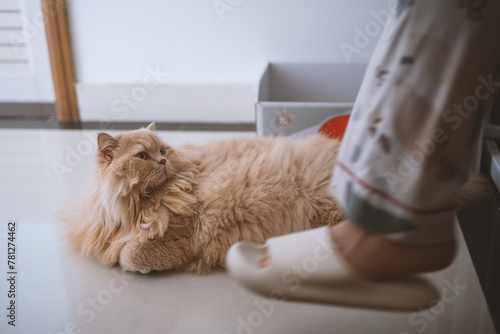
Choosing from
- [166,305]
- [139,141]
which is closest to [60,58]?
[139,141]

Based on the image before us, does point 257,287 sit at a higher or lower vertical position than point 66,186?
higher

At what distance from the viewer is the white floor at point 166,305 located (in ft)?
3.06

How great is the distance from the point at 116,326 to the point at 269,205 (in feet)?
1.54

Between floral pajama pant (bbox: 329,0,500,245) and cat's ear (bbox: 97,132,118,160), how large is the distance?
66cm

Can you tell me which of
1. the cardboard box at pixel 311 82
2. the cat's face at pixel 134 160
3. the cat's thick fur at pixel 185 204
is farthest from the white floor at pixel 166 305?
the cardboard box at pixel 311 82

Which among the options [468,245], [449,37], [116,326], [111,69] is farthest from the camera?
[111,69]

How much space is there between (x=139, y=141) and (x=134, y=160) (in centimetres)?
7

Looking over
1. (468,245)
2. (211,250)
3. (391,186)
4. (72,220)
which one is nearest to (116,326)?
(211,250)

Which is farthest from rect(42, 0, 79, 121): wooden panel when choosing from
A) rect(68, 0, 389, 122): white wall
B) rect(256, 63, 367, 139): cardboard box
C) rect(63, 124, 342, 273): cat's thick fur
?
rect(63, 124, 342, 273): cat's thick fur

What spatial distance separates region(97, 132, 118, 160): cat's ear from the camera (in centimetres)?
105

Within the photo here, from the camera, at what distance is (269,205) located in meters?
1.11

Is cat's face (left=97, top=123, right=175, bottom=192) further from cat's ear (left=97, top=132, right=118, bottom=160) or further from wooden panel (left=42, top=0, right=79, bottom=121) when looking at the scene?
wooden panel (left=42, top=0, right=79, bottom=121)

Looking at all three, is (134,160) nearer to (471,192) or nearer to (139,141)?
(139,141)

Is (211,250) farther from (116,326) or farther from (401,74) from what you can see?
(401,74)
